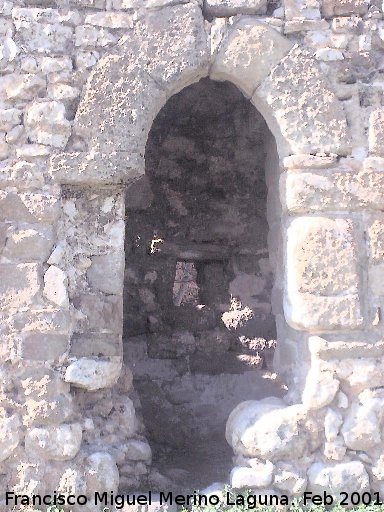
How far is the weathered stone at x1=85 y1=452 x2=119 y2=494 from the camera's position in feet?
10.8

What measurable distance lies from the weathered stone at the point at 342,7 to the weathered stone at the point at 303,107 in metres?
0.28

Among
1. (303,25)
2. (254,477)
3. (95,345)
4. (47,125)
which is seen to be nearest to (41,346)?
(95,345)

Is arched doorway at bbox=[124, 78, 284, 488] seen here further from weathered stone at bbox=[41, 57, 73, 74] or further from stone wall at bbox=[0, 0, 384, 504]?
weathered stone at bbox=[41, 57, 73, 74]

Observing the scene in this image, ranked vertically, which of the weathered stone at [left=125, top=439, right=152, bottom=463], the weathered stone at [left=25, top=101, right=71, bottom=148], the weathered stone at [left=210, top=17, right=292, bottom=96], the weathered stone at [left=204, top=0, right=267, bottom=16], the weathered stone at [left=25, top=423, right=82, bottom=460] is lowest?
the weathered stone at [left=125, top=439, right=152, bottom=463]

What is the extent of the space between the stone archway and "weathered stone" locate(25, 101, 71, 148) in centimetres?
8

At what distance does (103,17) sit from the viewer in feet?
11.6

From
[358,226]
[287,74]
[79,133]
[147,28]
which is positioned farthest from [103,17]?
[358,226]

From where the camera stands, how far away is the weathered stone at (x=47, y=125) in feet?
11.3

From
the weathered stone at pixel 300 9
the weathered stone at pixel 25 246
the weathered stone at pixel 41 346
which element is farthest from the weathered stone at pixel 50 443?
the weathered stone at pixel 300 9

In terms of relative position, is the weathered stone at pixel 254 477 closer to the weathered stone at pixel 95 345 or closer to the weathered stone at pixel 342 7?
the weathered stone at pixel 95 345

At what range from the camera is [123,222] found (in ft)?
11.6

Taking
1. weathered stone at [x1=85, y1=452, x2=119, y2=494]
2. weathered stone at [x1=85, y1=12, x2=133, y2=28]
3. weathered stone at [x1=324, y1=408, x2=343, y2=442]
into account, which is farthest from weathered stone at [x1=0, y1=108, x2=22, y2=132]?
weathered stone at [x1=324, y1=408, x2=343, y2=442]

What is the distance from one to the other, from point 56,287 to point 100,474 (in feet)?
3.21

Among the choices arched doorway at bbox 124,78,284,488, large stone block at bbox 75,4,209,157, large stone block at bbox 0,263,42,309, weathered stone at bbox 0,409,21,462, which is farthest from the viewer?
arched doorway at bbox 124,78,284,488
